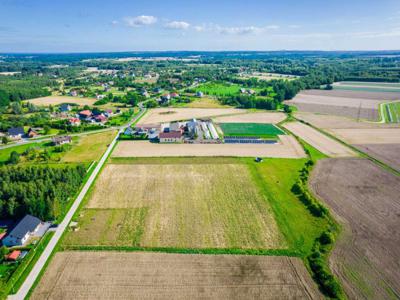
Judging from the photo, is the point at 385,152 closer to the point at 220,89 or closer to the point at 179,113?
the point at 179,113

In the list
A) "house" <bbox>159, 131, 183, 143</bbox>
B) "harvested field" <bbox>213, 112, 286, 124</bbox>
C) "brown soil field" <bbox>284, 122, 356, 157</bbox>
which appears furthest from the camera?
"harvested field" <bbox>213, 112, 286, 124</bbox>

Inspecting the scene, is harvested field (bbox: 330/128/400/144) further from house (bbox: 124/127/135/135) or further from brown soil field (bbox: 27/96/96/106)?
brown soil field (bbox: 27/96/96/106)

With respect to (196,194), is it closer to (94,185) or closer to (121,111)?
(94,185)

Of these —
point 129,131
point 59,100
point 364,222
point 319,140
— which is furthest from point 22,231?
point 59,100

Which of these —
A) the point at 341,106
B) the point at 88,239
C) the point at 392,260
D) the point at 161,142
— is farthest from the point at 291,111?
the point at 88,239

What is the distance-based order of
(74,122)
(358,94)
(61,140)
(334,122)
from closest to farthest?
(61,140) → (74,122) → (334,122) → (358,94)

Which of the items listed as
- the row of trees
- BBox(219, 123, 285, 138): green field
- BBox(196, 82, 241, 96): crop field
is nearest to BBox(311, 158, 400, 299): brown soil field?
BBox(219, 123, 285, 138): green field
